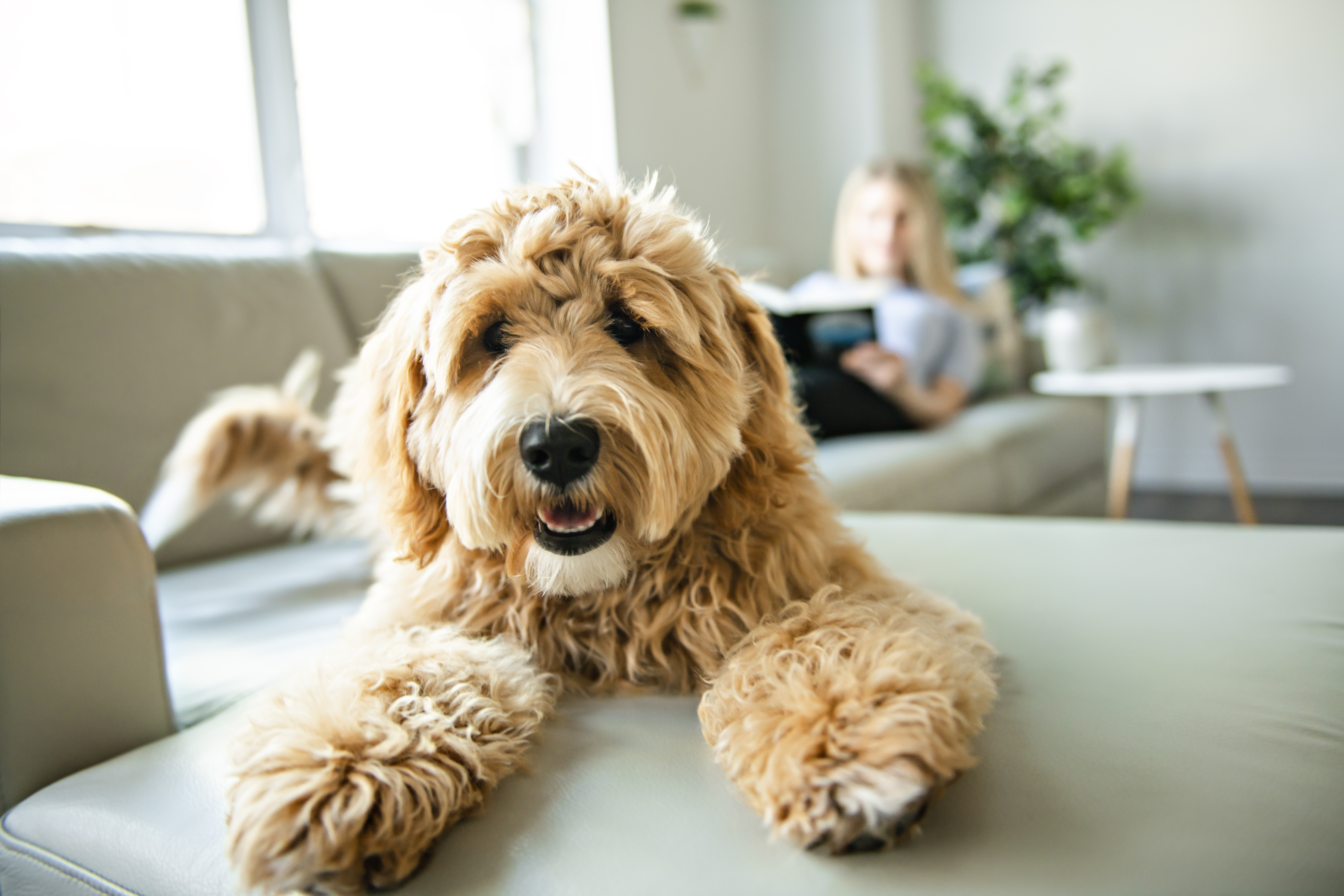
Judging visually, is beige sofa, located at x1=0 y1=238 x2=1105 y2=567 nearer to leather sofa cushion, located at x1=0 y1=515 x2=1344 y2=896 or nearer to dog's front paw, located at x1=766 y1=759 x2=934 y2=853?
leather sofa cushion, located at x1=0 y1=515 x2=1344 y2=896

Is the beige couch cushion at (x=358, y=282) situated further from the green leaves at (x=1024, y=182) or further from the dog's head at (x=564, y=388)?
the green leaves at (x=1024, y=182)

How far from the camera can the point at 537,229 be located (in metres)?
1.09

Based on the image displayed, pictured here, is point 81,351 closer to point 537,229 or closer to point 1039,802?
point 537,229

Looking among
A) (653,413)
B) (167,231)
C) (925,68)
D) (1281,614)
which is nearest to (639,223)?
(653,413)

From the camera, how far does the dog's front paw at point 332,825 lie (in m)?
0.82

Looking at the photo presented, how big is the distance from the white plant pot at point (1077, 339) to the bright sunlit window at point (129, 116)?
3499 mm

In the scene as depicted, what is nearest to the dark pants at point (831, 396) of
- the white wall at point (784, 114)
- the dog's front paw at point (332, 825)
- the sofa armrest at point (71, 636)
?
the white wall at point (784, 114)

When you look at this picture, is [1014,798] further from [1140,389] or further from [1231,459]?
[1231,459]

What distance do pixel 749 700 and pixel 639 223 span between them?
59 centimetres

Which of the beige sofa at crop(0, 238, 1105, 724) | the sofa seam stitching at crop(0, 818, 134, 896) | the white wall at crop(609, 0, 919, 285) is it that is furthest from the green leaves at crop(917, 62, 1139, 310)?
the sofa seam stitching at crop(0, 818, 134, 896)

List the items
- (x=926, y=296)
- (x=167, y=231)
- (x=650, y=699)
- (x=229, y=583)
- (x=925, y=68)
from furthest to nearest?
(x=925, y=68) < (x=926, y=296) < (x=167, y=231) < (x=229, y=583) < (x=650, y=699)

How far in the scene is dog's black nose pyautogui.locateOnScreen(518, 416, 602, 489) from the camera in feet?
3.26

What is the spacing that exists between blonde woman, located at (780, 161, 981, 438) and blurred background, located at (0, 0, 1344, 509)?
2.79 ft

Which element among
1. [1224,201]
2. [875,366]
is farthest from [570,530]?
[1224,201]
